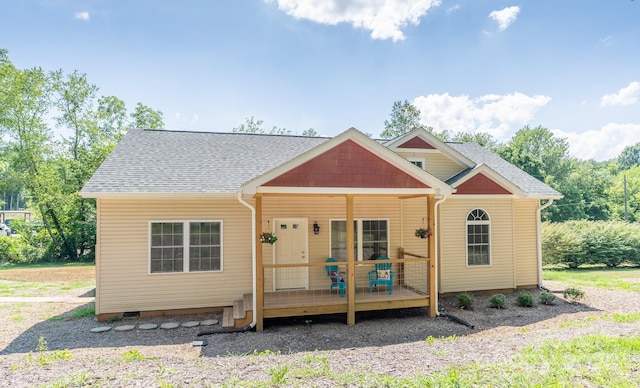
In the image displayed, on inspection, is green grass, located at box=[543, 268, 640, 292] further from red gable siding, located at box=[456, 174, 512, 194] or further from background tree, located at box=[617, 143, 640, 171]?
background tree, located at box=[617, 143, 640, 171]

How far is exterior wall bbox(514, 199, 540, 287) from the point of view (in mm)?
11570

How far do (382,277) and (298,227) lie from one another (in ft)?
9.06

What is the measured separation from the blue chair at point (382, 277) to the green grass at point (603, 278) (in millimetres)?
8231

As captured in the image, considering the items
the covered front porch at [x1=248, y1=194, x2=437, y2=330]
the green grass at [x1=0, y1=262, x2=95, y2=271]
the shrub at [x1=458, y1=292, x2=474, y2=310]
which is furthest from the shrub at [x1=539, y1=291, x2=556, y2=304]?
the green grass at [x1=0, y1=262, x2=95, y2=271]

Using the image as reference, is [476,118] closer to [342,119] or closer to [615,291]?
[342,119]

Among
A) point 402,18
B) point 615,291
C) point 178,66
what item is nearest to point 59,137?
point 178,66

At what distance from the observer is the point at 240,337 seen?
24.0 feet

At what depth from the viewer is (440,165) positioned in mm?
11914

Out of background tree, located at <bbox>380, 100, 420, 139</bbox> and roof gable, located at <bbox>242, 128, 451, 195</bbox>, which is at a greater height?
background tree, located at <bbox>380, 100, 420, 139</bbox>

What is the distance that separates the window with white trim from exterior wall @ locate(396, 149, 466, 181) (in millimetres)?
2686

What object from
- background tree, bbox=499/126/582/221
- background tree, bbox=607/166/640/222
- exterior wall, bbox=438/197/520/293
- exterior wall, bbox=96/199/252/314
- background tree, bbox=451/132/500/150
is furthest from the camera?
background tree, bbox=451/132/500/150

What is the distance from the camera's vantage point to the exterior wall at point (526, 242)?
11570 mm

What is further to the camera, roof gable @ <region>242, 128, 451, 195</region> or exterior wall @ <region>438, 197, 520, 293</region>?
exterior wall @ <region>438, 197, 520, 293</region>

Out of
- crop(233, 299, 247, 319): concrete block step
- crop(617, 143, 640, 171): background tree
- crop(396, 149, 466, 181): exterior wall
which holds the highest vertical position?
crop(617, 143, 640, 171): background tree
